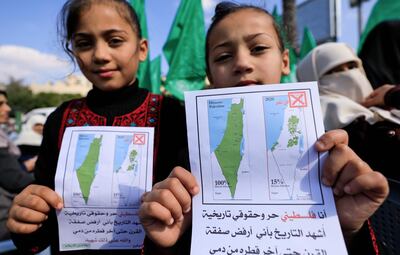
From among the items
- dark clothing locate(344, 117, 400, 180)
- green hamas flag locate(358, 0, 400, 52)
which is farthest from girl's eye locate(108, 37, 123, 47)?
green hamas flag locate(358, 0, 400, 52)

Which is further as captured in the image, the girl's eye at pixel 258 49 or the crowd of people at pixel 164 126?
the girl's eye at pixel 258 49

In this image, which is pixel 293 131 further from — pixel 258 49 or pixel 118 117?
pixel 118 117

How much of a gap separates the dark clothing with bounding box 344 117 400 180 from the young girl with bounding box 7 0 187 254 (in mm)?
844

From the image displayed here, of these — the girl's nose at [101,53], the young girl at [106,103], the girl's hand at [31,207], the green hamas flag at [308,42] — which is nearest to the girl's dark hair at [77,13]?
the young girl at [106,103]

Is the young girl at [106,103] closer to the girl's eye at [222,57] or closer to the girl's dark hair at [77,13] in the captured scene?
the girl's dark hair at [77,13]

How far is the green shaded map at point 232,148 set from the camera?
76 centimetres

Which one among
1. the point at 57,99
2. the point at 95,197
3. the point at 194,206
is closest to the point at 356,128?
the point at 194,206

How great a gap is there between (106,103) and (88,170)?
0.96 ft

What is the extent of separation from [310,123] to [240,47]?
0.36 metres

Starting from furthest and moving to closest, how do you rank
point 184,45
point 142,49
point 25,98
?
point 25,98, point 184,45, point 142,49

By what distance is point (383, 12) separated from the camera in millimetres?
3387

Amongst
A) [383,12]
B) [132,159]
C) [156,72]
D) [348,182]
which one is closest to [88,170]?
[132,159]

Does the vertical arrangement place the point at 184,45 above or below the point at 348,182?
above

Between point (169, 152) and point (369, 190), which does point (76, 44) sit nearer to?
A: point (169, 152)
